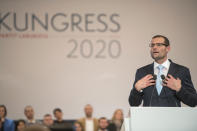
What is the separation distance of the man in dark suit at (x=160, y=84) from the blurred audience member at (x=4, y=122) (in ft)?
17.7

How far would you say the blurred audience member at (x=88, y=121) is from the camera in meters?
8.71

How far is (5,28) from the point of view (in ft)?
31.0

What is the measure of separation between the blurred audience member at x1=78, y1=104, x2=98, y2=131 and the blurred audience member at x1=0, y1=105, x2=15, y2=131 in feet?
4.76

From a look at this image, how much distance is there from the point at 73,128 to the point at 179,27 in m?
3.38

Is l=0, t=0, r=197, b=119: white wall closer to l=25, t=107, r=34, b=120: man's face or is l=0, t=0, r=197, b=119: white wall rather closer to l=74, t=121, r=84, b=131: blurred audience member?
l=25, t=107, r=34, b=120: man's face

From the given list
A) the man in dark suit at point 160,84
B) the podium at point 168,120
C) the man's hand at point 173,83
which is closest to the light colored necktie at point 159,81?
the man in dark suit at point 160,84

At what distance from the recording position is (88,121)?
8.92 metres

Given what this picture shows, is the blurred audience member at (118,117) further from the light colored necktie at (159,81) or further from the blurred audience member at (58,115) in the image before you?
the light colored necktie at (159,81)

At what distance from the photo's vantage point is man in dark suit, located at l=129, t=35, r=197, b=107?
11.4 ft

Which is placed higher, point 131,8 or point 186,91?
point 131,8

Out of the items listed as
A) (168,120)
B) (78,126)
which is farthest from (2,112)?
(168,120)

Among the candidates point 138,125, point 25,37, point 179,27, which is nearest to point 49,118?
point 25,37

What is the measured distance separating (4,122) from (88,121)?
1.78m

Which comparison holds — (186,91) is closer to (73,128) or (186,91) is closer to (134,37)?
(73,128)
